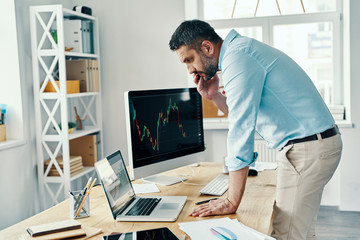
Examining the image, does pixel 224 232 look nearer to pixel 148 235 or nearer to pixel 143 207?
pixel 148 235

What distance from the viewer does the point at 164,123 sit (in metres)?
2.08

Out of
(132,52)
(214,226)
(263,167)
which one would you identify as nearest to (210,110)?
(132,52)

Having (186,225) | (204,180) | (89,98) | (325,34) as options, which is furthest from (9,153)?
(325,34)

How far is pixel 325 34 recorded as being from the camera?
3.88 metres

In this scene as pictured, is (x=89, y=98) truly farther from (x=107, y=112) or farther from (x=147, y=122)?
(x=147, y=122)

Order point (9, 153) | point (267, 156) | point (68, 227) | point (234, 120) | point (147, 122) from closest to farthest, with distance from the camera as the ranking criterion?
point (68, 227), point (234, 120), point (147, 122), point (9, 153), point (267, 156)

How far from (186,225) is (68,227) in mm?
397

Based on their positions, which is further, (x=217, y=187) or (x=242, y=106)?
(x=217, y=187)

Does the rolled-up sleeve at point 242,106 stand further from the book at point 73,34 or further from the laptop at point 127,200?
the book at point 73,34

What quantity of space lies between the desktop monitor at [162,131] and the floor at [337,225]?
1.54 meters

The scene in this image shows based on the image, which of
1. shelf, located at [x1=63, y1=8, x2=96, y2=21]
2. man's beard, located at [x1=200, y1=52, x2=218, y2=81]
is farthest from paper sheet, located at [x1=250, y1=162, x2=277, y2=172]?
shelf, located at [x1=63, y1=8, x2=96, y2=21]

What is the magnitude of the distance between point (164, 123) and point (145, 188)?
35 centimetres

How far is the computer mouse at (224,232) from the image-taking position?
129 cm

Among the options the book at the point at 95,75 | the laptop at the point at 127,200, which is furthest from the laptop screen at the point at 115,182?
the book at the point at 95,75
